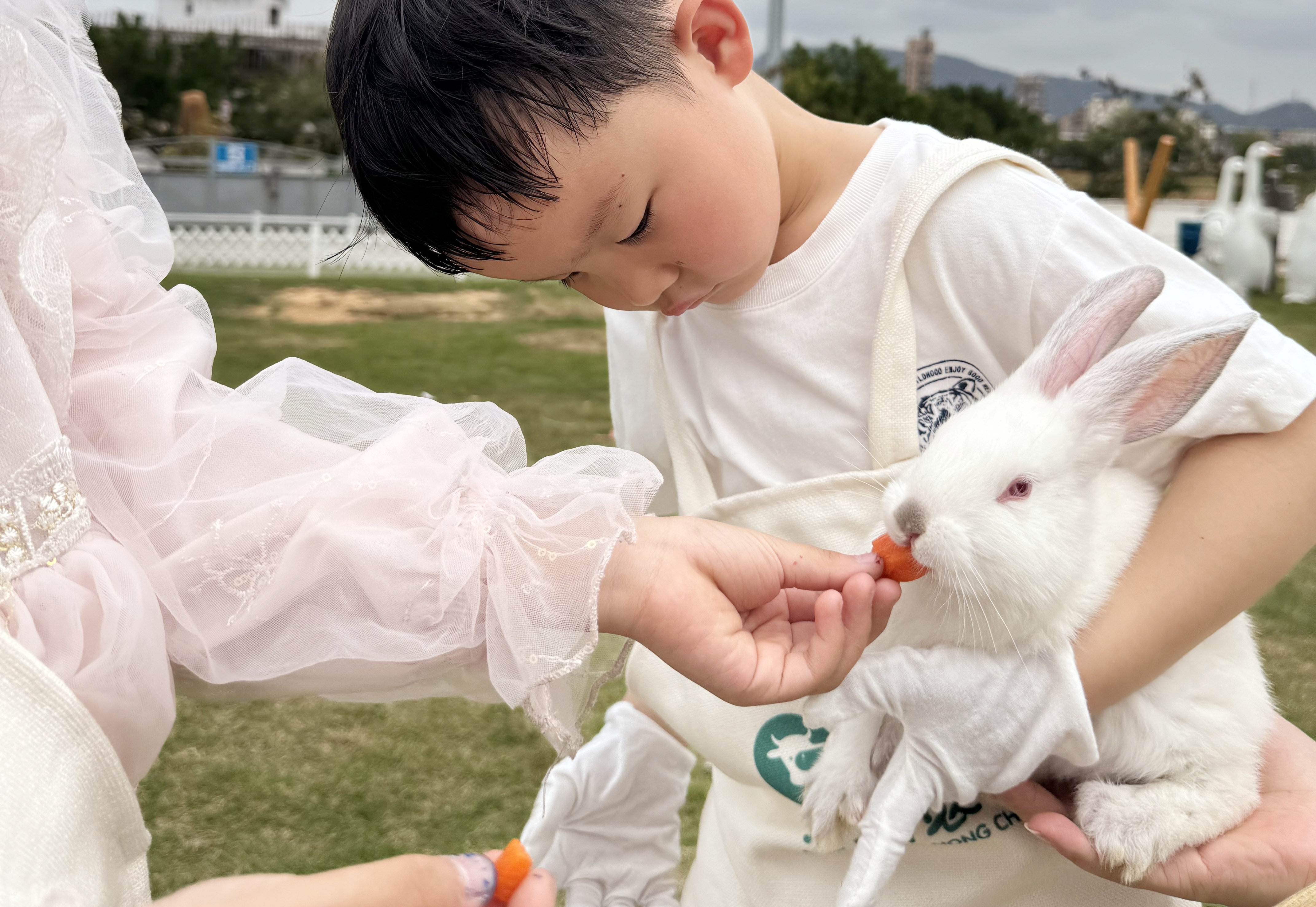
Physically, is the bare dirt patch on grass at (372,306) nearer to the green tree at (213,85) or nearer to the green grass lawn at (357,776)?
the green grass lawn at (357,776)

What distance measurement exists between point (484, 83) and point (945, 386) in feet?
1.63

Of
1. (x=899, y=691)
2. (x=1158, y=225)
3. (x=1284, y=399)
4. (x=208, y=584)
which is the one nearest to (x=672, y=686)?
(x=899, y=691)

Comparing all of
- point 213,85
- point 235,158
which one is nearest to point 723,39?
point 235,158

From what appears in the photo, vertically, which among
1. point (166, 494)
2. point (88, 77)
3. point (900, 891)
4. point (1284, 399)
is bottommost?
point (900, 891)

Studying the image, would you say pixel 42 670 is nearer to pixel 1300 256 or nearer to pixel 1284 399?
pixel 1284 399

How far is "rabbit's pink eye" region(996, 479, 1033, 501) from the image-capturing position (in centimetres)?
84

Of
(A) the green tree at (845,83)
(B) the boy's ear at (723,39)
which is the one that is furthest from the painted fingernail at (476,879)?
(A) the green tree at (845,83)

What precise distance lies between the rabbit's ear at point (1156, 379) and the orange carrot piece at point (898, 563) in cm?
18

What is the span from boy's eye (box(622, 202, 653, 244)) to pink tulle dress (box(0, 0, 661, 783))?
0.18 m

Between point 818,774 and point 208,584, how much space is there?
0.53 metres

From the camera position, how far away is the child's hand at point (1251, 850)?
0.85 meters

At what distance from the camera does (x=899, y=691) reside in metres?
0.87

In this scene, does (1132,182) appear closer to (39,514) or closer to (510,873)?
(510,873)

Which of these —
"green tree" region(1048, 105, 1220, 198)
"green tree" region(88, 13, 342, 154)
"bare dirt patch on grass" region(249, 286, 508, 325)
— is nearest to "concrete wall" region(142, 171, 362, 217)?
"green tree" region(88, 13, 342, 154)
